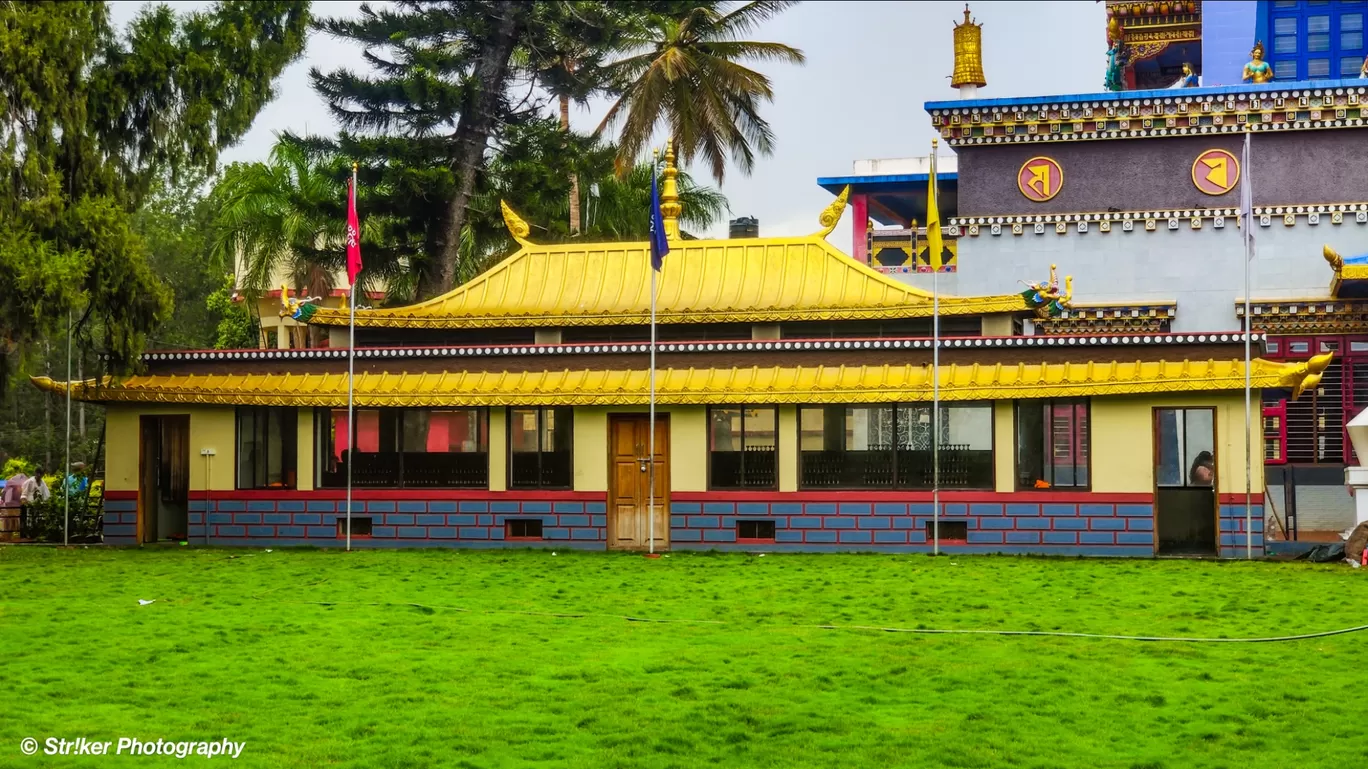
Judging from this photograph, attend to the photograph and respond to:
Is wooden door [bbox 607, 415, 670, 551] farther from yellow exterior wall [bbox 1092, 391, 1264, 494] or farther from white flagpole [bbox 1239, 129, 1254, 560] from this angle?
white flagpole [bbox 1239, 129, 1254, 560]

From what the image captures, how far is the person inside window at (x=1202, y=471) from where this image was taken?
24.5m

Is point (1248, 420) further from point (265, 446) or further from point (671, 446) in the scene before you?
point (265, 446)

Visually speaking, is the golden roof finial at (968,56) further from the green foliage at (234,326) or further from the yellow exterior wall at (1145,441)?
the green foliage at (234,326)

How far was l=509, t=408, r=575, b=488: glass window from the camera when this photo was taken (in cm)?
2659

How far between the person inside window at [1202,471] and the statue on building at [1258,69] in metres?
10.5

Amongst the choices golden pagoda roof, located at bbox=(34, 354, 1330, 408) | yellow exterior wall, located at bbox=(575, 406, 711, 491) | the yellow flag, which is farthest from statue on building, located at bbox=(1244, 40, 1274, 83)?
yellow exterior wall, located at bbox=(575, 406, 711, 491)

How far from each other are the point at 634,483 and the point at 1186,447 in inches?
331

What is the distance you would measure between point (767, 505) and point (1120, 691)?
1319 cm

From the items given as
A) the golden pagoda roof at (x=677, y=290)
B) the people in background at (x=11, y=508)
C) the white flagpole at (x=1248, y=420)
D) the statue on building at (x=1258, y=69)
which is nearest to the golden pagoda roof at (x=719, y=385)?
Result: the white flagpole at (x=1248, y=420)

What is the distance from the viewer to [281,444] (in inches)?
1091

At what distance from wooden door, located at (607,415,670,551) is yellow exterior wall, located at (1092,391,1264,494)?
659cm

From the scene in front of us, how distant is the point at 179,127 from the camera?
26203mm

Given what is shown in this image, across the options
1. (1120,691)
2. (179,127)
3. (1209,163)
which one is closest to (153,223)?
(179,127)

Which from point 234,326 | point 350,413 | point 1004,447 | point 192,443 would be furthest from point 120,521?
point 234,326
